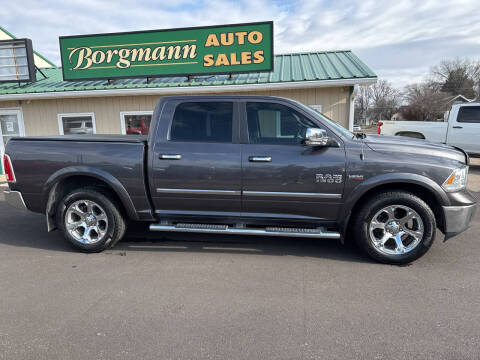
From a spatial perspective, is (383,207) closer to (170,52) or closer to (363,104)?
A: (170,52)

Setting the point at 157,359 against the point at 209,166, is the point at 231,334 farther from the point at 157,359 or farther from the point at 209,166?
the point at 209,166

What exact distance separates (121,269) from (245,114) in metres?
2.39

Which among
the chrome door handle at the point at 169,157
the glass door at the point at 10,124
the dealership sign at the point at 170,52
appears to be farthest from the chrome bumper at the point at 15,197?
the glass door at the point at 10,124

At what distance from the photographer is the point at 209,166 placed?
3.77 m

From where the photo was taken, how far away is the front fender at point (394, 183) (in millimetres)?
3449

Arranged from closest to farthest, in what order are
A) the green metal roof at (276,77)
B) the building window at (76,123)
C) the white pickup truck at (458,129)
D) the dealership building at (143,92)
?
the green metal roof at (276,77)
the dealership building at (143,92)
the building window at (76,123)
the white pickup truck at (458,129)

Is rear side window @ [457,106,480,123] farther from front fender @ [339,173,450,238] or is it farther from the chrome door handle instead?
the chrome door handle

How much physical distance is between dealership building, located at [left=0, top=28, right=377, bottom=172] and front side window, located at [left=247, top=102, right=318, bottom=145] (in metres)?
4.37

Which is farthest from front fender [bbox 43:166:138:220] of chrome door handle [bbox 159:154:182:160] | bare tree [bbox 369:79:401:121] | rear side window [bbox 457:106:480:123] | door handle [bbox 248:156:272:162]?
bare tree [bbox 369:79:401:121]

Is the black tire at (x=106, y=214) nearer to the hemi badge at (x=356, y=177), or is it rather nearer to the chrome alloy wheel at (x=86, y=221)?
the chrome alloy wheel at (x=86, y=221)

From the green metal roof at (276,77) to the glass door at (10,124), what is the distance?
0.70 m

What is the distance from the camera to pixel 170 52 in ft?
28.1

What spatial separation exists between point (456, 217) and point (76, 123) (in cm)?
987

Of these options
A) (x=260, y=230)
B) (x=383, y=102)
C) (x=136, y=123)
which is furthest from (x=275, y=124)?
(x=383, y=102)
